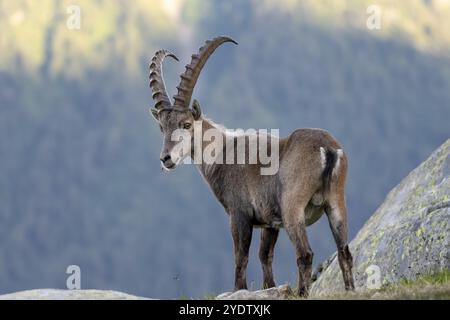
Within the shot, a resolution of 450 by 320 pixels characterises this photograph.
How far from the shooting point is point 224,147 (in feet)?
57.6

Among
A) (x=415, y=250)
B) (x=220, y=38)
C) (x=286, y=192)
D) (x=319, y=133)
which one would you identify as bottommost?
(x=415, y=250)

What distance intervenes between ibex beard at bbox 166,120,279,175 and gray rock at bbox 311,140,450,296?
2791 millimetres

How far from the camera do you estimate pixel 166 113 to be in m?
17.4

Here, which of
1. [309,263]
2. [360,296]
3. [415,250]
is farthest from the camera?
[415,250]

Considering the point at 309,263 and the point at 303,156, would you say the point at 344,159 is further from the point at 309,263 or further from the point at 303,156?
the point at 309,263

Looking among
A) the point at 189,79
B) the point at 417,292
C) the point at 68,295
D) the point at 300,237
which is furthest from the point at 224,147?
the point at 417,292

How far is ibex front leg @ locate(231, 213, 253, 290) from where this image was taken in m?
15.9

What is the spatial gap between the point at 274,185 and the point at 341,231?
1.60 meters

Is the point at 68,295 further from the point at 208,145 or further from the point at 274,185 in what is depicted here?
the point at 208,145

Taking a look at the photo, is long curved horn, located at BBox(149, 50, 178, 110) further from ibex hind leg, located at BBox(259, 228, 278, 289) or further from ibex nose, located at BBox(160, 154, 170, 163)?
ibex hind leg, located at BBox(259, 228, 278, 289)

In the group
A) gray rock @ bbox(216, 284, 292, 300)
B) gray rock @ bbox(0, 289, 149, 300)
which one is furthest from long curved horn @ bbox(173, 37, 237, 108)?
gray rock @ bbox(216, 284, 292, 300)

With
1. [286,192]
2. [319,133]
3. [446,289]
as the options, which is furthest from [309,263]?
[446,289]

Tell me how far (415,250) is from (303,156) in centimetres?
272
